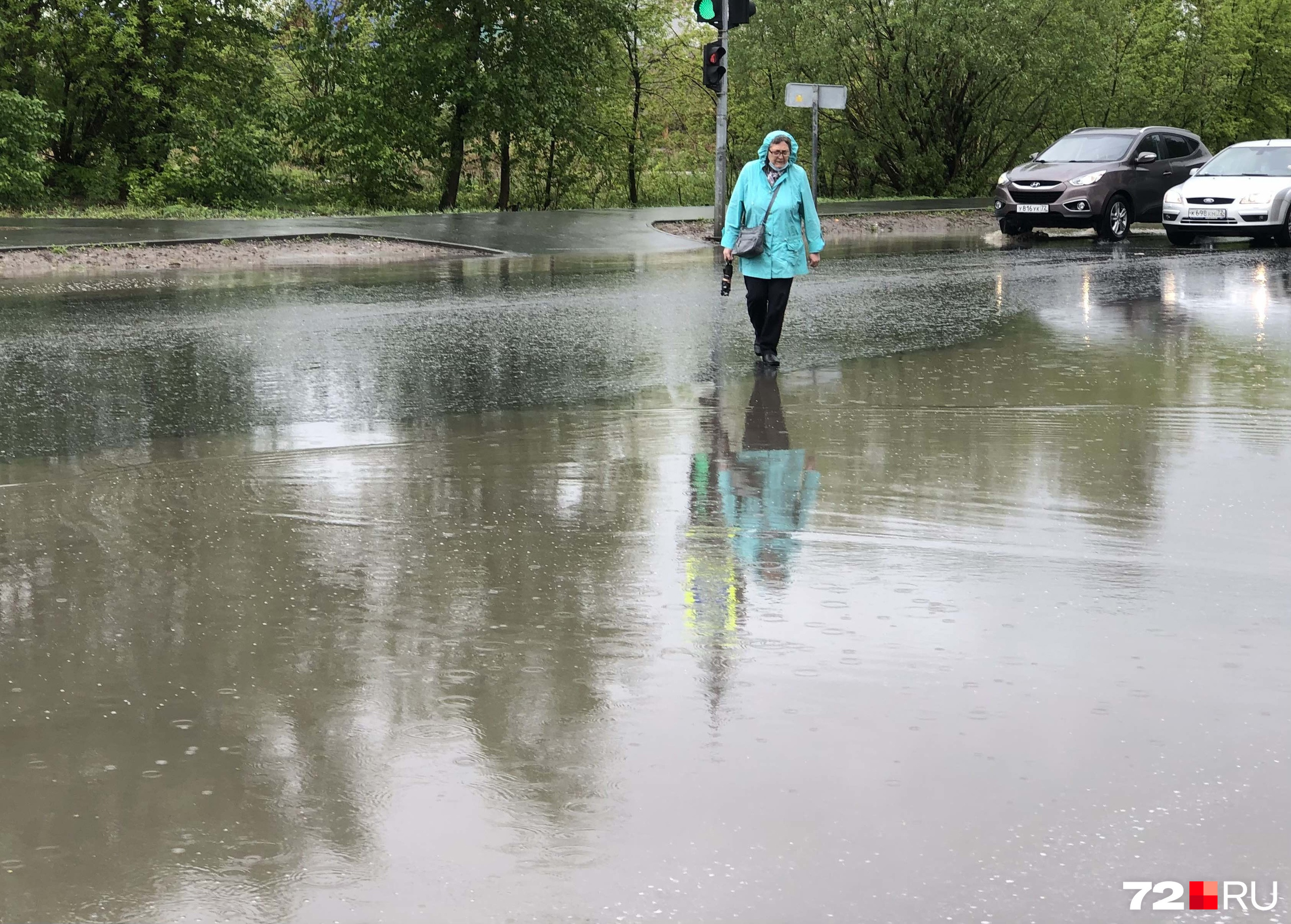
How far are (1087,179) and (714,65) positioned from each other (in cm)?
740

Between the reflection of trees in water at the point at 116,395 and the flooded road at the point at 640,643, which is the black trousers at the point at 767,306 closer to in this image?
the flooded road at the point at 640,643

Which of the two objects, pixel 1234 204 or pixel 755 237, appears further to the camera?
pixel 1234 204

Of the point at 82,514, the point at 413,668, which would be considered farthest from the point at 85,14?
the point at 413,668

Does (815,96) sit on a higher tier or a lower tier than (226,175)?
higher

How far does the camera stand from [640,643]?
511 centimetres

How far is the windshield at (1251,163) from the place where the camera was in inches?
951

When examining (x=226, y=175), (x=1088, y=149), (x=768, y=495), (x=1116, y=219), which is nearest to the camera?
(x=768, y=495)

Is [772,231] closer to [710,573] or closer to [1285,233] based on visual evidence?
[710,573]

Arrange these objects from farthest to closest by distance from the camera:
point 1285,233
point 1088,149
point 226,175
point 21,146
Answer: point 226,175
point 21,146
point 1088,149
point 1285,233

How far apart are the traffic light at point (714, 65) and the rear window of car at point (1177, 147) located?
985 centimetres

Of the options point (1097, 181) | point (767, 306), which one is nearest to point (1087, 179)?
point (1097, 181)

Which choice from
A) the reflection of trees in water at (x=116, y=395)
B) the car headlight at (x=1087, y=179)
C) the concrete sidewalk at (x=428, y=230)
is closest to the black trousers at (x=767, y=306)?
the reflection of trees in water at (x=116, y=395)

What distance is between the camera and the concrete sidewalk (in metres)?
20.8

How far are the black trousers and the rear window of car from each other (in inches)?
682
